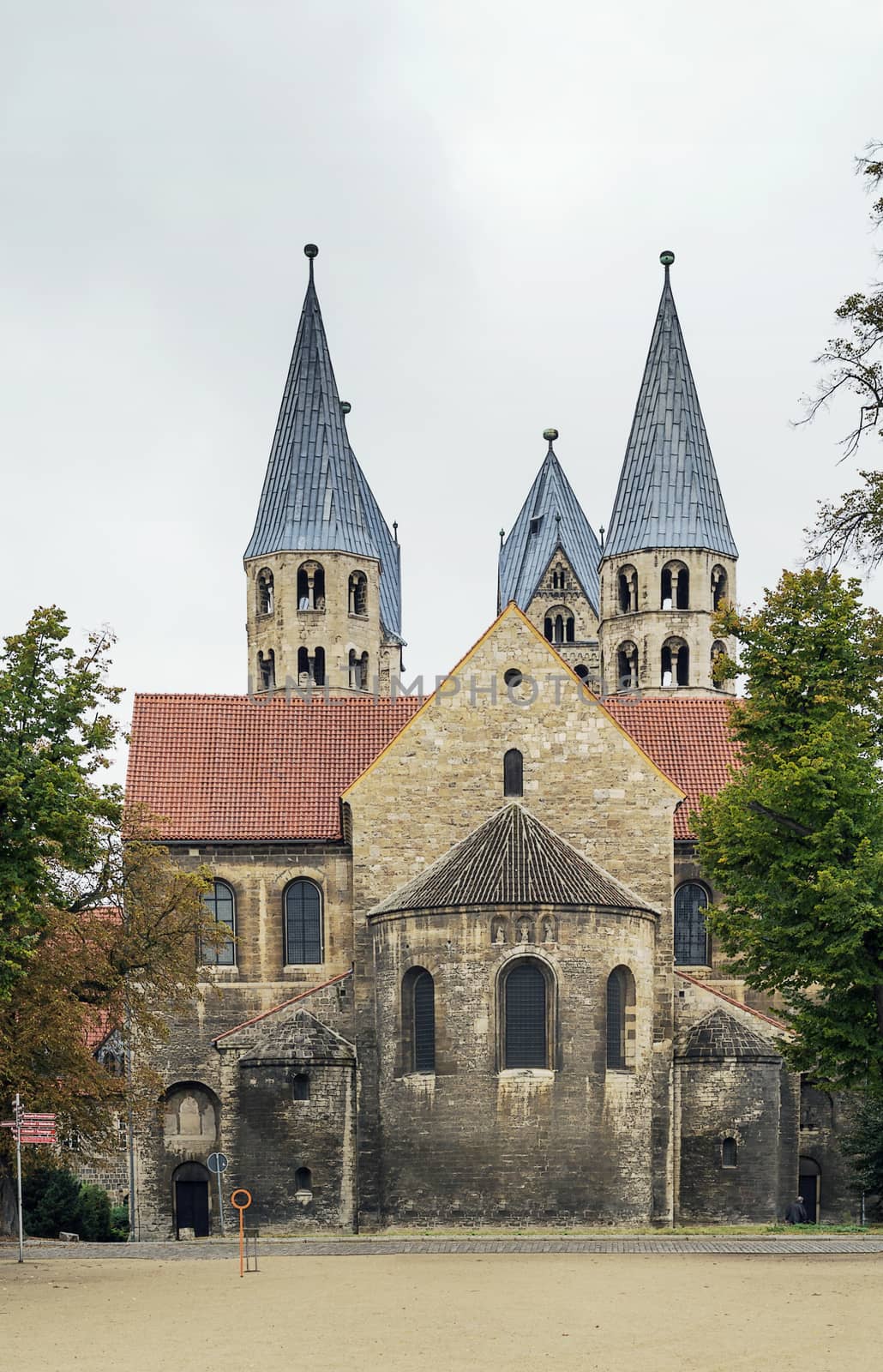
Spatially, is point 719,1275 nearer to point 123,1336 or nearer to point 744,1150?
point 123,1336

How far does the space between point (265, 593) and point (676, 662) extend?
1802cm

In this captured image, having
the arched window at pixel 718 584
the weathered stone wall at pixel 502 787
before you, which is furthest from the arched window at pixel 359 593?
the weathered stone wall at pixel 502 787

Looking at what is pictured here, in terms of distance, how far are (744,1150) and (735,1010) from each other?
11.6ft

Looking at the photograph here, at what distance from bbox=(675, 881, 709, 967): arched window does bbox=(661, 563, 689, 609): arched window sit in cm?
2982

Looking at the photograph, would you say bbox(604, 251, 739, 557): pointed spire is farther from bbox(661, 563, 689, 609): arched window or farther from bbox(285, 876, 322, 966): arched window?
bbox(285, 876, 322, 966): arched window

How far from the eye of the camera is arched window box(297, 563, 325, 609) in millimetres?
Answer: 84438

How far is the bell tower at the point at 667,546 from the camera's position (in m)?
80.1

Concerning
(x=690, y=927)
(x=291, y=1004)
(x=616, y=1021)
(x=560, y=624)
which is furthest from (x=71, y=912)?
(x=560, y=624)

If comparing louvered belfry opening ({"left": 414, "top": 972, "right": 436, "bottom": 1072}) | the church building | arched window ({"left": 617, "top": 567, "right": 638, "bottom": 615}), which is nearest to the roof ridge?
the church building

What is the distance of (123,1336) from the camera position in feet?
86.9

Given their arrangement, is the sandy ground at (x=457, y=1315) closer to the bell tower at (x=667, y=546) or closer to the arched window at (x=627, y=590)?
the bell tower at (x=667, y=546)

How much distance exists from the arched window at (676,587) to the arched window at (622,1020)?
117 feet

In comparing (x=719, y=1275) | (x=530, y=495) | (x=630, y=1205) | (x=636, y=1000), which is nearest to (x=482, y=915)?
(x=636, y=1000)

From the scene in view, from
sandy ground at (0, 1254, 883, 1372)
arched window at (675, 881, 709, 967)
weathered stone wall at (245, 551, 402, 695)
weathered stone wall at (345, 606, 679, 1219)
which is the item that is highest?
weathered stone wall at (245, 551, 402, 695)
